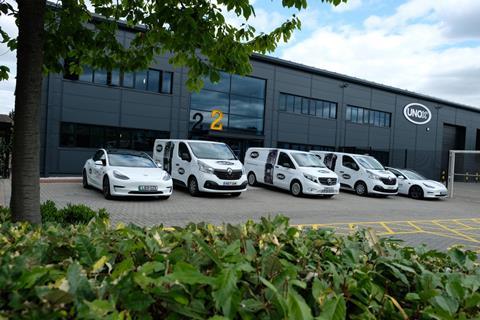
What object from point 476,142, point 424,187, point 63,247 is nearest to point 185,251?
point 63,247

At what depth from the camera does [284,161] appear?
58.7 ft

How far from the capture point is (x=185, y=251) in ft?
6.16

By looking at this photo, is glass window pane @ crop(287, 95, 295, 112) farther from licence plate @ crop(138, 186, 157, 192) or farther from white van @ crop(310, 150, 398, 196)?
licence plate @ crop(138, 186, 157, 192)

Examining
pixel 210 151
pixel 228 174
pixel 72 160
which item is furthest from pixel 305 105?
pixel 228 174

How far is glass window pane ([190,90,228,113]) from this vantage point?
25.5 m

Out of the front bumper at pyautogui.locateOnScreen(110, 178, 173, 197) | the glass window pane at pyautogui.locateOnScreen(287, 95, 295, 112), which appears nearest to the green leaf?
the front bumper at pyautogui.locateOnScreen(110, 178, 173, 197)

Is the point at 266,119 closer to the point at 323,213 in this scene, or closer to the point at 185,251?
the point at 323,213

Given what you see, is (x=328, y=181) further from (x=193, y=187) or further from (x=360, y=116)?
(x=360, y=116)

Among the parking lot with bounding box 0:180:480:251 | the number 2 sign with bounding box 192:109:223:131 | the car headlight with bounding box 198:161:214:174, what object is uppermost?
the number 2 sign with bounding box 192:109:223:131

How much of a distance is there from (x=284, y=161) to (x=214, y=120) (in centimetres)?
940

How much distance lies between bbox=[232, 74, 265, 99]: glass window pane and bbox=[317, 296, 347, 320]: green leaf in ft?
85.9

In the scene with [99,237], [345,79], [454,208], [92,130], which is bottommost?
[454,208]

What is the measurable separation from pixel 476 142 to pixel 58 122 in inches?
1723

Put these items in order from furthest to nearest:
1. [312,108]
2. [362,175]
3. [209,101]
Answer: [312,108]
[209,101]
[362,175]
